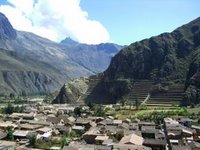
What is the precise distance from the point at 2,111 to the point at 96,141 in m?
54.6

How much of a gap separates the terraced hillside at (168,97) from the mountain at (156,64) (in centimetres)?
336

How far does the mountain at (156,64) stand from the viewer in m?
Answer: 151

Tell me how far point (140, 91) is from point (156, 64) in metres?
25.8

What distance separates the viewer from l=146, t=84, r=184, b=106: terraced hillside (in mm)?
128625

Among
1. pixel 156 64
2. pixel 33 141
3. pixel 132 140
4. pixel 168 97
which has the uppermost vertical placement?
pixel 156 64

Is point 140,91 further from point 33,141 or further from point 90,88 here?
point 33,141

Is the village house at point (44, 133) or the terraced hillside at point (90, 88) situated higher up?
the terraced hillside at point (90, 88)

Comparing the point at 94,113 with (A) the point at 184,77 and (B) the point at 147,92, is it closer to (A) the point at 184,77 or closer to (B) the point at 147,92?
(B) the point at 147,92

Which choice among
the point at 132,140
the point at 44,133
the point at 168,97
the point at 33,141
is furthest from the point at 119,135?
the point at 168,97

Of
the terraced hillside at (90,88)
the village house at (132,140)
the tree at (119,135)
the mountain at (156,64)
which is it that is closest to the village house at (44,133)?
the tree at (119,135)

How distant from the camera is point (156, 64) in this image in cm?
16688

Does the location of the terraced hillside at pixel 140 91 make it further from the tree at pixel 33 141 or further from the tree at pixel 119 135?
the tree at pixel 33 141

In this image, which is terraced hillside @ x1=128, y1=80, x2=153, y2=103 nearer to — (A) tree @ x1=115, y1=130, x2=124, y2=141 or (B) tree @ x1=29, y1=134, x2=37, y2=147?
(A) tree @ x1=115, y1=130, x2=124, y2=141

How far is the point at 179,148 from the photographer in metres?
54.1
